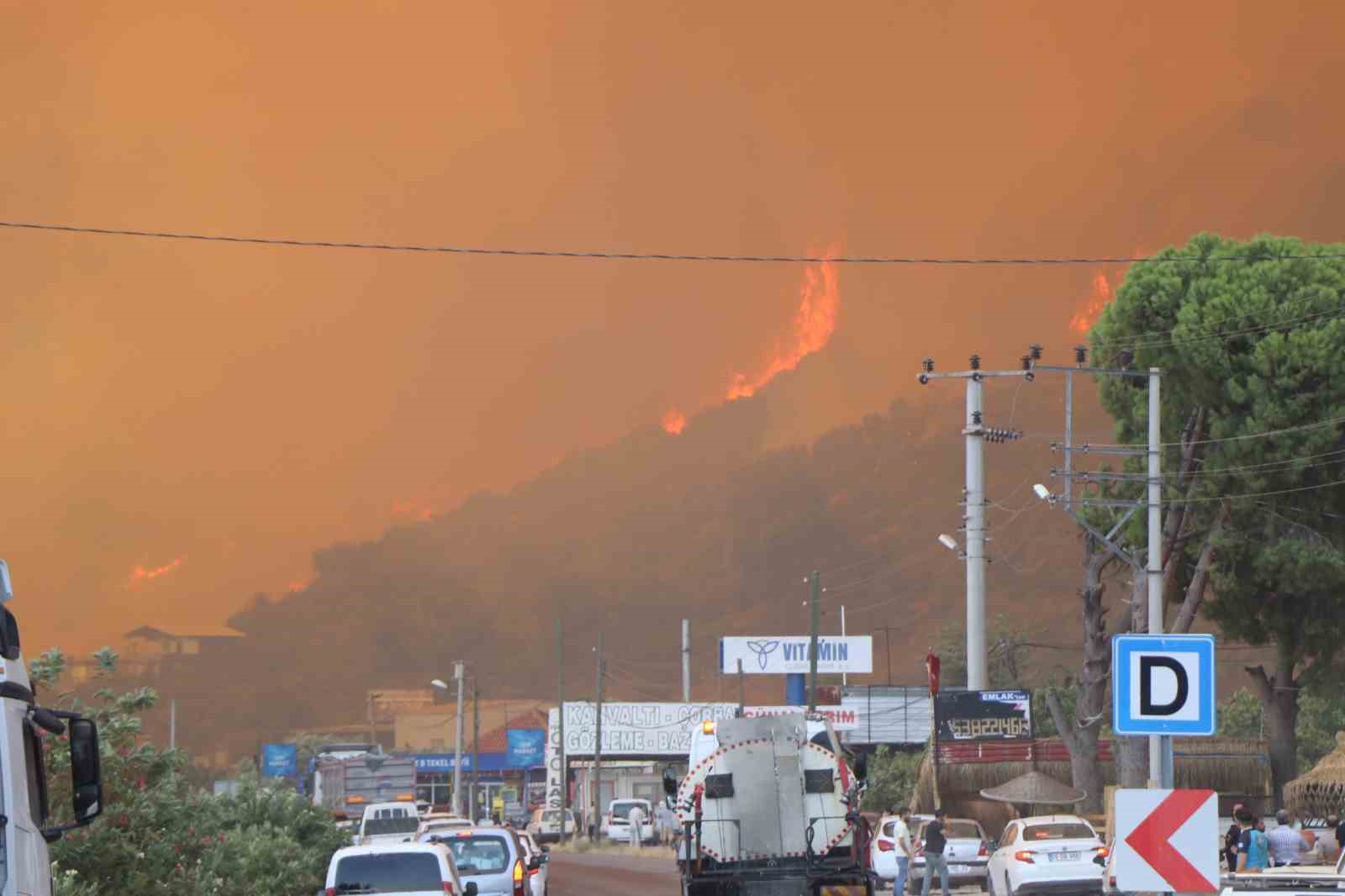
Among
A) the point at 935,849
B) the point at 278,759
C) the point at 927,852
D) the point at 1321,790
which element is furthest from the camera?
the point at 278,759

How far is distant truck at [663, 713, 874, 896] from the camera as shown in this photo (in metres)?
25.1

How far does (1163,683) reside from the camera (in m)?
13.0

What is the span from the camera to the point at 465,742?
13012cm

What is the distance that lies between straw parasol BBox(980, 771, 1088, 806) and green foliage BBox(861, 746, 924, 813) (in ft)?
77.7

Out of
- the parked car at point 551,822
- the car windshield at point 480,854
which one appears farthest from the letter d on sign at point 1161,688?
the parked car at point 551,822

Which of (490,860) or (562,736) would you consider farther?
(562,736)

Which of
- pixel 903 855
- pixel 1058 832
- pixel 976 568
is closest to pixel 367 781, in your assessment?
pixel 976 568

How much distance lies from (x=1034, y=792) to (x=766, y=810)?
2311 cm

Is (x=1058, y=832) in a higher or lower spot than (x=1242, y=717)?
higher

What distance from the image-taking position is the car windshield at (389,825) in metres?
47.7

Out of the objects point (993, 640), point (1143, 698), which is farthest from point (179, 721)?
point (1143, 698)

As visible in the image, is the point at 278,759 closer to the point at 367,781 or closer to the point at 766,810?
the point at 367,781

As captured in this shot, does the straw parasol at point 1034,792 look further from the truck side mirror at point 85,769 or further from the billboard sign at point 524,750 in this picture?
the billboard sign at point 524,750

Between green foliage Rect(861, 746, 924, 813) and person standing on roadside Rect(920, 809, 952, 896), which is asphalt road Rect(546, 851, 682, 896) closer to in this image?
person standing on roadside Rect(920, 809, 952, 896)
